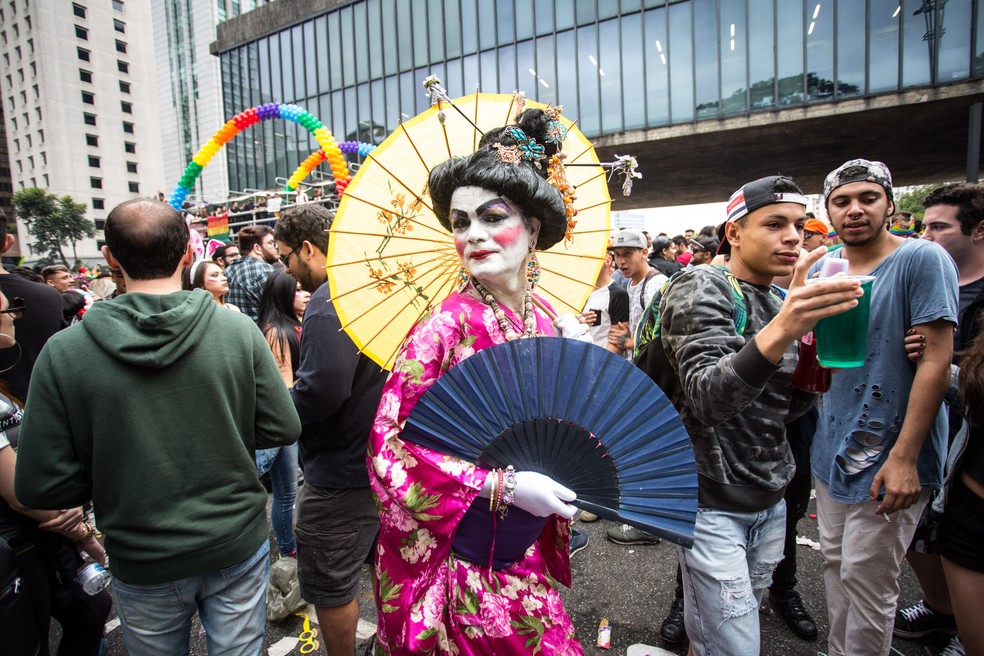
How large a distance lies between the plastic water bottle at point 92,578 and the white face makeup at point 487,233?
202 centimetres

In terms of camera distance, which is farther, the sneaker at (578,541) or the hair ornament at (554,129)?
the sneaker at (578,541)

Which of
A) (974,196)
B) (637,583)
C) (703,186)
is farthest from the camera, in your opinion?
(703,186)

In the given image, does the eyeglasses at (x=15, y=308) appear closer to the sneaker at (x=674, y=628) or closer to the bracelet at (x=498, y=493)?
the bracelet at (x=498, y=493)

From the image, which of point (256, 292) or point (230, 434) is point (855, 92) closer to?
point (256, 292)

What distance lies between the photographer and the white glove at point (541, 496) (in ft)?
3.94

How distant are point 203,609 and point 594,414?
159cm

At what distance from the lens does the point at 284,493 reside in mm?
3463

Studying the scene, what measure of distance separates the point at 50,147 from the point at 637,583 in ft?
227

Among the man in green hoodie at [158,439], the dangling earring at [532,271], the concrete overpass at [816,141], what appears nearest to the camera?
the man in green hoodie at [158,439]

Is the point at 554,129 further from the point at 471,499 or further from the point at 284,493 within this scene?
the point at 284,493

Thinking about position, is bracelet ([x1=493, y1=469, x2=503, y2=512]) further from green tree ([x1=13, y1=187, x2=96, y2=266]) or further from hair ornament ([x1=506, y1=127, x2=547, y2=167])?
green tree ([x1=13, y1=187, x2=96, y2=266])

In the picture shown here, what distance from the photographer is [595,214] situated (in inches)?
79.5

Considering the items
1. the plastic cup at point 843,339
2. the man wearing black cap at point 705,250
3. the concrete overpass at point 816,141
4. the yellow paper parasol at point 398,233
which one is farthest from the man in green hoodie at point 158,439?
the concrete overpass at point 816,141

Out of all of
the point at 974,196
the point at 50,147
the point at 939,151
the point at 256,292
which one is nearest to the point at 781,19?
the point at 939,151
